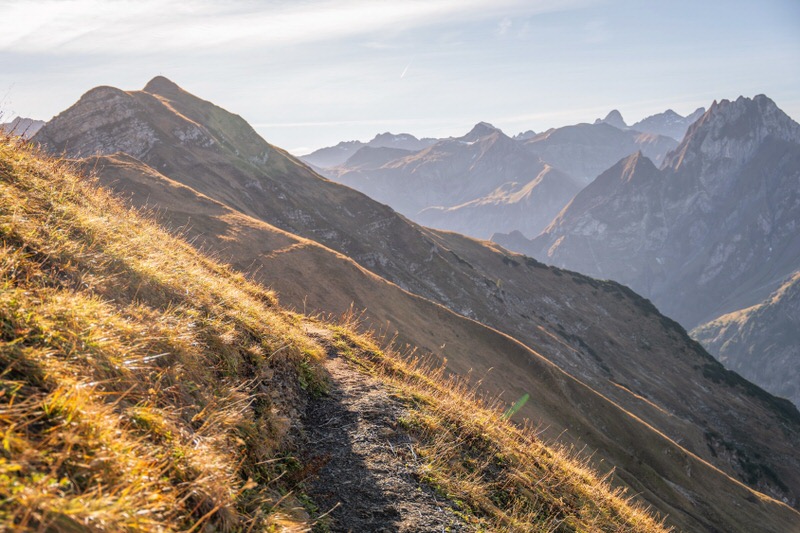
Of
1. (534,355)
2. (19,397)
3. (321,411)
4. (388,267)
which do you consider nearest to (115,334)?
(19,397)

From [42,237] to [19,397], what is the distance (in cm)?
454

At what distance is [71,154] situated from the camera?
85625mm

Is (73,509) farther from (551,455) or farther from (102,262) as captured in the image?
(551,455)

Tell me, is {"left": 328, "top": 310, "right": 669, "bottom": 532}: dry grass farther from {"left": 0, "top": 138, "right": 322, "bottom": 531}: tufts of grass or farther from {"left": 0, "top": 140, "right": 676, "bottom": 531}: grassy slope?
{"left": 0, "top": 138, "right": 322, "bottom": 531}: tufts of grass

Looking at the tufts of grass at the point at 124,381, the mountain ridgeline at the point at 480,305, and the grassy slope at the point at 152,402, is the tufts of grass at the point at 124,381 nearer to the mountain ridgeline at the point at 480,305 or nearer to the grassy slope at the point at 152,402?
the grassy slope at the point at 152,402

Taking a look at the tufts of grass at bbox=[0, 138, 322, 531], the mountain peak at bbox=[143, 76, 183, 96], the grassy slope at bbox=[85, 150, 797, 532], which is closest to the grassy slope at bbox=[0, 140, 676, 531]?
the tufts of grass at bbox=[0, 138, 322, 531]

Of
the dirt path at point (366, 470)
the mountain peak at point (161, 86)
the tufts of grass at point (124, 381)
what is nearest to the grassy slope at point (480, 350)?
the tufts of grass at point (124, 381)

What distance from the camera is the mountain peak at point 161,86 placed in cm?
12381

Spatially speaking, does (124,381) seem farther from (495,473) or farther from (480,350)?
(480,350)

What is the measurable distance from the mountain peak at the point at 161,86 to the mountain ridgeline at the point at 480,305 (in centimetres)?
46

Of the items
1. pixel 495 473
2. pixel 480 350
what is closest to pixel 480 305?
pixel 480 350

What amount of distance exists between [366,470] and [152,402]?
3.58 meters

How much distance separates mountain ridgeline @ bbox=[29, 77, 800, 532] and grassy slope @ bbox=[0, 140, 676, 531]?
12.3 m

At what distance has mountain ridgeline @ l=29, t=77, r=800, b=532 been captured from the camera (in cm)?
4866
